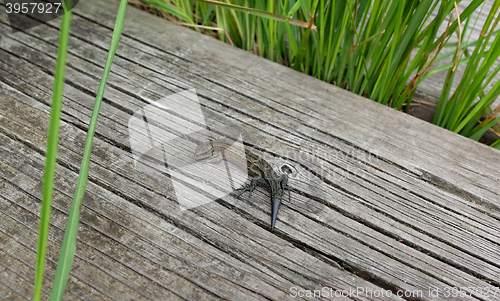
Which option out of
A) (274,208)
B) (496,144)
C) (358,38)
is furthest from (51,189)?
(496,144)

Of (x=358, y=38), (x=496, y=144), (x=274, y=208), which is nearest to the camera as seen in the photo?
(x=274, y=208)

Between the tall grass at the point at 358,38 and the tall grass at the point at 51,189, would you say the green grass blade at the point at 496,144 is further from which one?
the tall grass at the point at 51,189

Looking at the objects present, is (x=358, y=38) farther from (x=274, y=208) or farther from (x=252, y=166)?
(x=274, y=208)

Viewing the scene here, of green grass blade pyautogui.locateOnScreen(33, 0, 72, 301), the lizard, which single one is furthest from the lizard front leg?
green grass blade pyautogui.locateOnScreen(33, 0, 72, 301)

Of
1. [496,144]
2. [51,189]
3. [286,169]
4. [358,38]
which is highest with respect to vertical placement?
[51,189]

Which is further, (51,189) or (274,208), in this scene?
(274,208)

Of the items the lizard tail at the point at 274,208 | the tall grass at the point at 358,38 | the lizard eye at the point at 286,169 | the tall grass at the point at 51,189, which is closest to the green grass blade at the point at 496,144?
the tall grass at the point at 358,38

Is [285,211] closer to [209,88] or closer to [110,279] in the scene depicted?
[110,279]

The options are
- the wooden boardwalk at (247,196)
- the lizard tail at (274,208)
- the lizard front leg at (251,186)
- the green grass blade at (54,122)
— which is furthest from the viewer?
the lizard front leg at (251,186)
